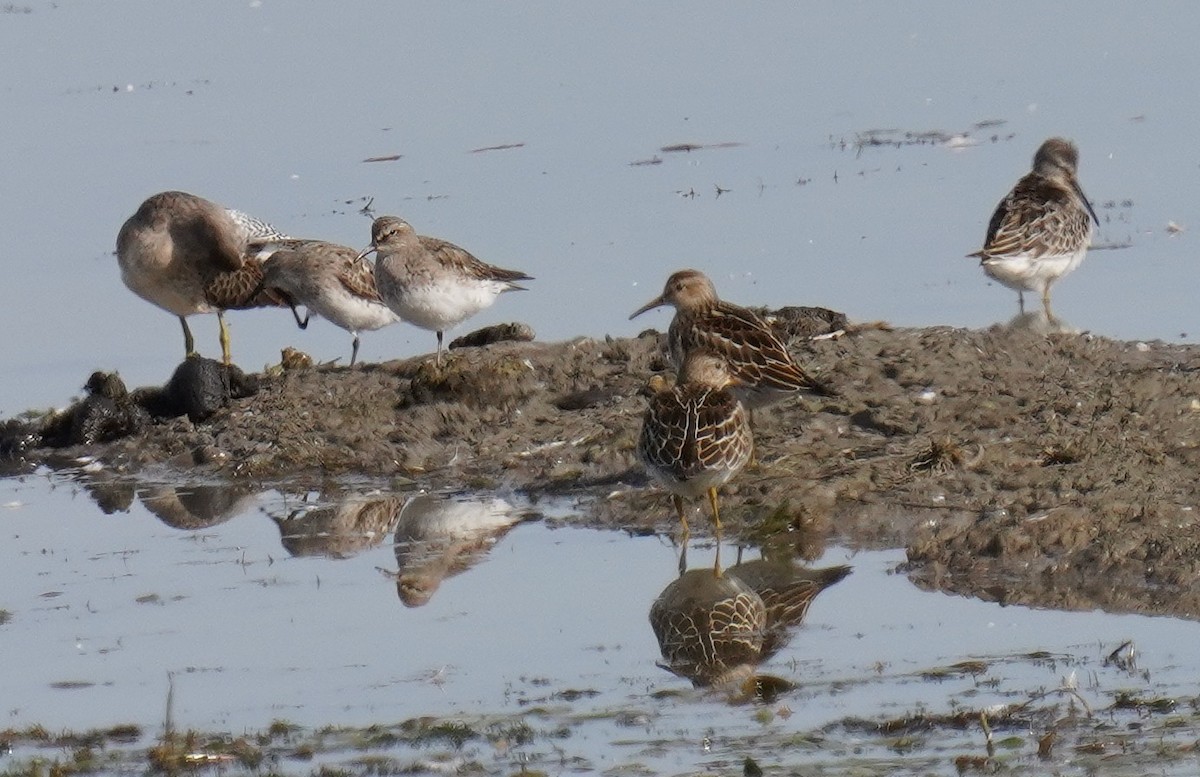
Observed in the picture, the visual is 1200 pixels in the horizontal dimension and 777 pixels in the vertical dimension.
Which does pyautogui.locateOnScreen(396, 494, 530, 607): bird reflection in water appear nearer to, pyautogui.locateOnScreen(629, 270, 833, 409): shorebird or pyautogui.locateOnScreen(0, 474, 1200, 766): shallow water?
pyautogui.locateOnScreen(0, 474, 1200, 766): shallow water

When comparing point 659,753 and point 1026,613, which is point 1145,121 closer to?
point 1026,613

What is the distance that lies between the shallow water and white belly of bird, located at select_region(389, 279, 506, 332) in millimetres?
2313

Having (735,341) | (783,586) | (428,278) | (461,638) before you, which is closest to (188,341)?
(428,278)

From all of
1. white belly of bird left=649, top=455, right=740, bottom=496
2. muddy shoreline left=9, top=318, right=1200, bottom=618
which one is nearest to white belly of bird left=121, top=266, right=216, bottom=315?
muddy shoreline left=9, top=318, right=1200, bottom=618

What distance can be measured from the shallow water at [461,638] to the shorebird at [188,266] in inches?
148

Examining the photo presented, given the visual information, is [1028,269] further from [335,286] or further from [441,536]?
[441,536]

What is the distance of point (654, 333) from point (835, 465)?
8.69ft

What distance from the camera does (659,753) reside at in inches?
278

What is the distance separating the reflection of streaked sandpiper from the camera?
13672 mm

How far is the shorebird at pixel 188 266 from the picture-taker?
1438cm

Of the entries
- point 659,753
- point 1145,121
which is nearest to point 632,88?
point 1145,121

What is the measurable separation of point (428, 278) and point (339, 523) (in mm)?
2588

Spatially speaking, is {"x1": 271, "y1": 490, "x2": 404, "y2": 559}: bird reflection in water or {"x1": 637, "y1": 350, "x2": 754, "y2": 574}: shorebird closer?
{"x1": 637, "y1": 350, "x2": 754, "y2": 574}: shorebird

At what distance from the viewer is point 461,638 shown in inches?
343
